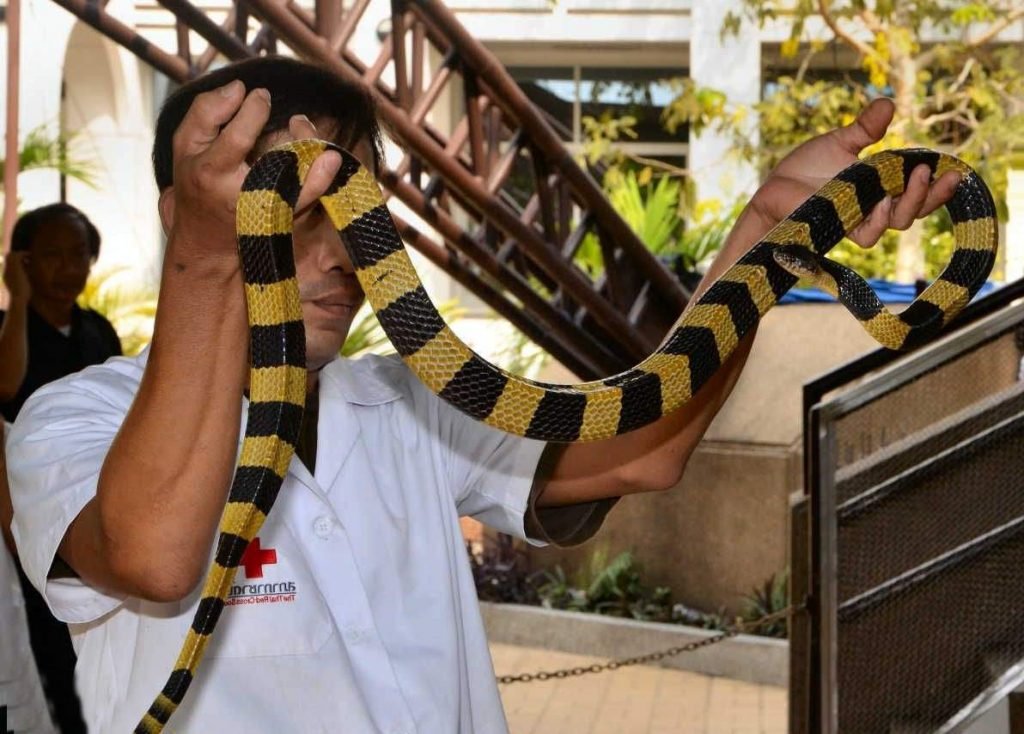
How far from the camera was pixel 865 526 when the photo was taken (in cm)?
432

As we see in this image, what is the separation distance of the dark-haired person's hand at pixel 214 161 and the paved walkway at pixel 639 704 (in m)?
4.30

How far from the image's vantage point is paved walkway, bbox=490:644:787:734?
17.9ft

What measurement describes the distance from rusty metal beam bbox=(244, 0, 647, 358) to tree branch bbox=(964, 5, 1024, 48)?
3315mm

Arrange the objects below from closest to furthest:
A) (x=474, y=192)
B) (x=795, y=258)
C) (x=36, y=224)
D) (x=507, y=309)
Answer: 1. (x=795, y=258)
2. (x=36, y=224)
3. (x=474, y=192)
4. (x=507, y=309)

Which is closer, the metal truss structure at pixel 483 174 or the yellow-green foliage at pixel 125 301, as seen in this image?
the metal truss structure at pixel 483 174

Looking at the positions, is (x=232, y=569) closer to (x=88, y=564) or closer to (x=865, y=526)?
(x=88, y=564)

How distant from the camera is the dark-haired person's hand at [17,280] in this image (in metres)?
4.20

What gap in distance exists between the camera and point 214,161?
1.33 metres

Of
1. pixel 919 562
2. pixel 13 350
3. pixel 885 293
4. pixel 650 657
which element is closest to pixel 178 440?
pixel 650 657

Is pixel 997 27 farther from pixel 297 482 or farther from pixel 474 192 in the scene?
pixel 297 482

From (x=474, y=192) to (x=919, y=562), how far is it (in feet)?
8.59

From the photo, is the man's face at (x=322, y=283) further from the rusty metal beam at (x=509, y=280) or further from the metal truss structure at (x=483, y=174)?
the rusty metal beam at (x=509, y=280)

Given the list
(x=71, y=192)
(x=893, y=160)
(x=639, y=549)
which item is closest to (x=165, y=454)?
(x=893, y=160)

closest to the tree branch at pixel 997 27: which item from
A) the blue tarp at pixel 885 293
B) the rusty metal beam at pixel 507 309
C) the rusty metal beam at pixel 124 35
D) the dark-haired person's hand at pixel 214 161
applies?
the blue tarp at pixel 885 293
